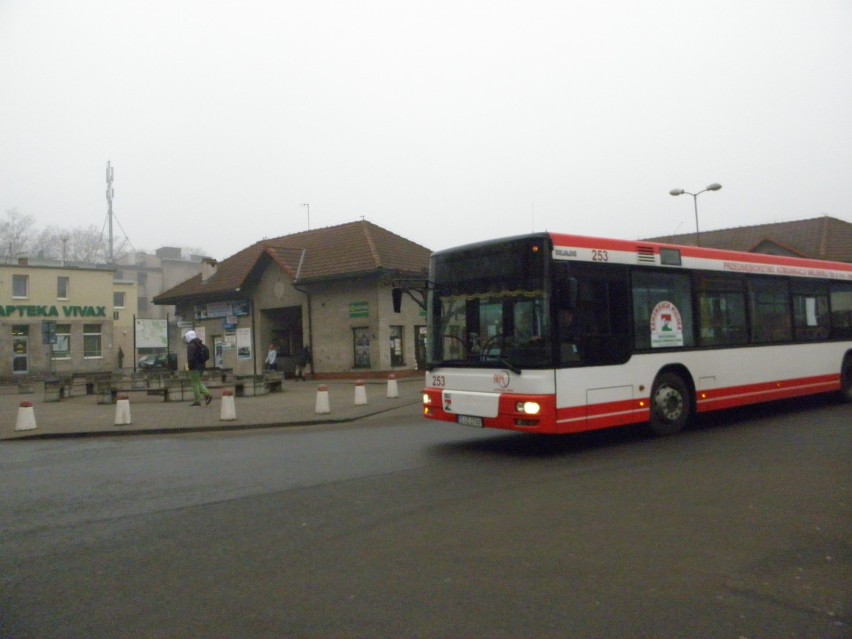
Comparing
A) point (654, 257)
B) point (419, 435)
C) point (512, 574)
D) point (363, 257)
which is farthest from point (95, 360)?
point (512, 574)

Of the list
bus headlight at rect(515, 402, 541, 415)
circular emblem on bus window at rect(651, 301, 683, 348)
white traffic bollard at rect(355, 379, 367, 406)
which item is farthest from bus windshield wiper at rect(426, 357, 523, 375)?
white traffic bollard at rect(355, 379, 367, 406)

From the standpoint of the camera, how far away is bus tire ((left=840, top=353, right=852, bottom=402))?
14.4 meters

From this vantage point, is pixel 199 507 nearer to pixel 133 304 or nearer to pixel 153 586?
pixel 153 586

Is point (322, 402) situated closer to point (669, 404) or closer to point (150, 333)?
point (669, 404)

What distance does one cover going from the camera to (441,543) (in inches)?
213

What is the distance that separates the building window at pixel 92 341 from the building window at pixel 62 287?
2490mm

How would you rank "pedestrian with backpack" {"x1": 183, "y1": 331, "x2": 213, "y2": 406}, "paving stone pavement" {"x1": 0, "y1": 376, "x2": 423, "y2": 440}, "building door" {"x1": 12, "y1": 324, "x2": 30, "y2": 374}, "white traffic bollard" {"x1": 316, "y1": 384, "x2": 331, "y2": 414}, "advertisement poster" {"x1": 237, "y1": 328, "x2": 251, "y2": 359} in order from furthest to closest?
1. "building door" {"x1": 12, "y1": 324, "x2": 30, "y2": 374}
2. "advertisement poster" {"x1": 237, "y1": 328, "x2": 251, "y2": 359}
3. "pedestrian with backpack" {"x1": 183, "y1": 331, "x2": 213, "y2": 406}
4. "white traffic bollard" {"x1": 316, "y1": 384, "x2": 331, "y2": 414}
5. "paving stone pavement" {"x1": 0, "y1": 376, "x2": 423, "y2": 440}

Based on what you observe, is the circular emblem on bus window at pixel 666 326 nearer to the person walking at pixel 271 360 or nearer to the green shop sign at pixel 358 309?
the green shop sign at pixel 358 309

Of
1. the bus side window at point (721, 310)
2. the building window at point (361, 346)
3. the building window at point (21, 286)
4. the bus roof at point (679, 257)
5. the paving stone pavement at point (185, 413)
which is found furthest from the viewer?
the building window at point (21, 286)

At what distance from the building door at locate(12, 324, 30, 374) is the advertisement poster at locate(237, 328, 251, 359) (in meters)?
20.3

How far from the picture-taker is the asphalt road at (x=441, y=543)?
13.2 feet

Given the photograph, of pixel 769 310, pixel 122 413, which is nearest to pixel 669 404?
pixel 769 310

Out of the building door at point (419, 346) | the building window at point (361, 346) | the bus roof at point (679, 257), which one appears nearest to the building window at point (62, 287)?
the building window at point (361, 346)

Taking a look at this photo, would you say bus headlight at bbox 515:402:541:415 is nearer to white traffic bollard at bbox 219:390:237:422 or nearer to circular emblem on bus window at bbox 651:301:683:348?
circular emblem on bus window at bbox 651:301:683:348
